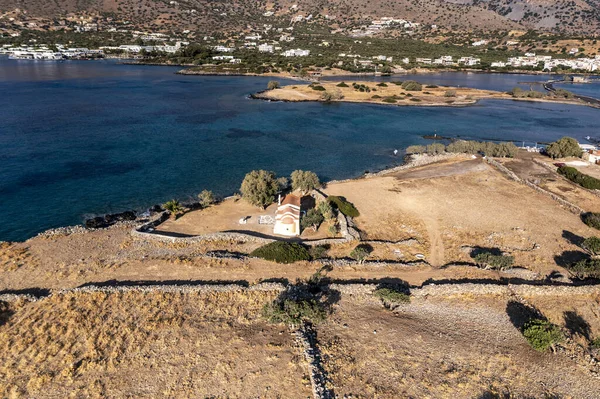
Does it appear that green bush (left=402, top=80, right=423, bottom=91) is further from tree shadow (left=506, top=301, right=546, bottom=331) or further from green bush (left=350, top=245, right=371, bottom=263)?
tree shadow (left=506, top=301, right=546, bottom=331)

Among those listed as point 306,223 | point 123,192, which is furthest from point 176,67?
point 306,223

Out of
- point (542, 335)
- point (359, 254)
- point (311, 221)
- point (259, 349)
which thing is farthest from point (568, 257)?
point (259, 349)

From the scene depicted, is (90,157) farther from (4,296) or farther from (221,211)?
(4,296)

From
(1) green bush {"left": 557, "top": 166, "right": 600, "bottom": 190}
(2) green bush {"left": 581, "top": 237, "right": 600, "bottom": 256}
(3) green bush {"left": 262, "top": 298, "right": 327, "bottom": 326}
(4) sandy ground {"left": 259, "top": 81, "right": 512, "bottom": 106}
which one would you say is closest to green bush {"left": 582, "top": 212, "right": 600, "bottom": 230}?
(2) green bush {"left": 581, "top": 237, "right": 600, "bottom": 256}

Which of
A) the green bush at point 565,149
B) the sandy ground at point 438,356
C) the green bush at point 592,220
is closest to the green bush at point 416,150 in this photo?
the green bush at point 565,149

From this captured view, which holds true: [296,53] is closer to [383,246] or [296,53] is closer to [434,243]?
[434,243]
